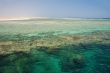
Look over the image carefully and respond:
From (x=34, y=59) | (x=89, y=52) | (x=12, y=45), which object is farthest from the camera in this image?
(x=12, y=45)

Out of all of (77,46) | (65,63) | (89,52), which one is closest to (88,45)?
(77,46)

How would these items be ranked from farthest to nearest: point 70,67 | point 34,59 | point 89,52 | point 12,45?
point 12,45 < point 89,52 < point 34,59 < point 70,67

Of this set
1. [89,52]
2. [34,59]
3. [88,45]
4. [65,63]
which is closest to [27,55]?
[34,59]

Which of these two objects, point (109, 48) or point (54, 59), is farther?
point (109, 48)

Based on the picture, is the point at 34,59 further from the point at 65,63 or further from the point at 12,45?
the point at 12,45

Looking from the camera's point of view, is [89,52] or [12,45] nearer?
[89,52]

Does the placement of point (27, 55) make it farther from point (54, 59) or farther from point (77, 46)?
point (77, 46)

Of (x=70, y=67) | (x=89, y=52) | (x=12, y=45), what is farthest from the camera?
(x=12, y=45)

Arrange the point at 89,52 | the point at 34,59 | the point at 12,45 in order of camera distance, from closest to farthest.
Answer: the point at 34,59 → the point at 89,52 → the point at 12,45
